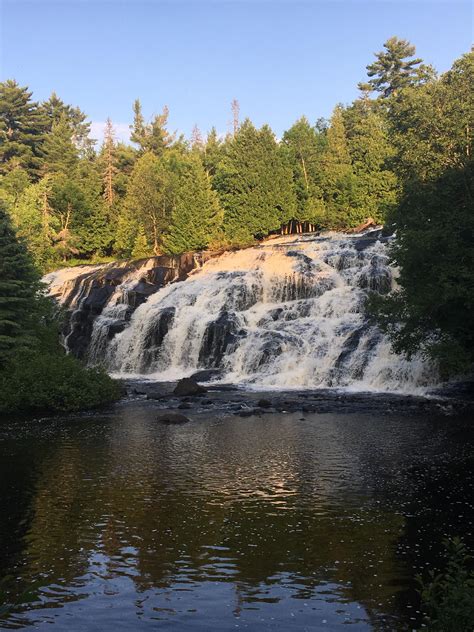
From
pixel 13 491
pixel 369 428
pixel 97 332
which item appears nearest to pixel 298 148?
pixel 97 332

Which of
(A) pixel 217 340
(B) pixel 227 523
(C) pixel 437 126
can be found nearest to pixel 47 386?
(A) pixel 217 340

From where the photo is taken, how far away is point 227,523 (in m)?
15.4

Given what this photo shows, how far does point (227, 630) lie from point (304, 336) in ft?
103

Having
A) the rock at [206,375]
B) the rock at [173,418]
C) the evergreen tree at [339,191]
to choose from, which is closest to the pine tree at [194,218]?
the evergreen tree at [339,191]

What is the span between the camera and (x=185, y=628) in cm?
1034

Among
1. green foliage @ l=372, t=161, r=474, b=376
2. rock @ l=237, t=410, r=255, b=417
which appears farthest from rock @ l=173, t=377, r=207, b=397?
green foliage @ l=372, t=161, r=474, b=376

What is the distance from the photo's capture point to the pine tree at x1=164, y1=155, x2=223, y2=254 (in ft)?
245

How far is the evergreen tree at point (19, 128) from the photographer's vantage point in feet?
342

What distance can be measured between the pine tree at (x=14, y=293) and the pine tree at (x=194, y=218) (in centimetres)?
3998

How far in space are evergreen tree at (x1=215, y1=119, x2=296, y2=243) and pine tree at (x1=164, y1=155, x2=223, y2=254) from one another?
2.47 metres

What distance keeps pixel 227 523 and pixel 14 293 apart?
2215cm

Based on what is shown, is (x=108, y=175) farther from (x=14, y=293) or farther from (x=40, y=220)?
(x=14, y=293)

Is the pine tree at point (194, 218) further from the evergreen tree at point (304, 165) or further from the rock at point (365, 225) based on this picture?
the rock at point (365, 225)

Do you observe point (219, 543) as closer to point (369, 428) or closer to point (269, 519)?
point (269, 519)
